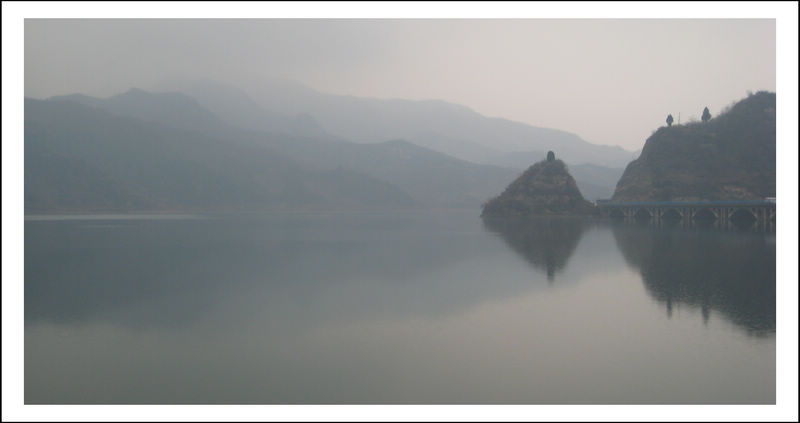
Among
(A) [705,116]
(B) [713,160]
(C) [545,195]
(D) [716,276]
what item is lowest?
(D) [716,276]

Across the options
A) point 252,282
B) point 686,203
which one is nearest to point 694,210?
point 686,203

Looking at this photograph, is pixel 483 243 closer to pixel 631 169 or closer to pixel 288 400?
pixel 288 400

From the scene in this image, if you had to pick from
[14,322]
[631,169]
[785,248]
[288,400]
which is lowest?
[288,400]

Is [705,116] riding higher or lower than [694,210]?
higher

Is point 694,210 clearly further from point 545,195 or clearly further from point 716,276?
point 716,276

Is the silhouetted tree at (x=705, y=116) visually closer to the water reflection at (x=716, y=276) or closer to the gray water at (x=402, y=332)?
the water reflection at (x=716, y=276)

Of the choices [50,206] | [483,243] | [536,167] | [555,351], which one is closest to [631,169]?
[536,167]
